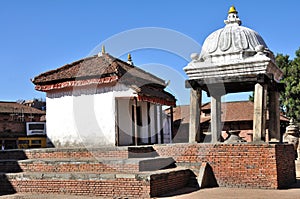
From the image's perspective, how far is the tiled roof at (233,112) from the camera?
2906 cm

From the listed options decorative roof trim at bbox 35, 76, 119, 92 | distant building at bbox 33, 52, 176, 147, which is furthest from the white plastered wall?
decorative roof trim at bbox 35, 76, 119, 92

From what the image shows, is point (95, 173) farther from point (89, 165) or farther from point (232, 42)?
point (232, 42)

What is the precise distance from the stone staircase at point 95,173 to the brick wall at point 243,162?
1.68ft

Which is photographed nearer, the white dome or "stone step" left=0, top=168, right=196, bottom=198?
"stone step" left=0, top=168, right=196, bottom=198

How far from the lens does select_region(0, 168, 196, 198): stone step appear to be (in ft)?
31.7

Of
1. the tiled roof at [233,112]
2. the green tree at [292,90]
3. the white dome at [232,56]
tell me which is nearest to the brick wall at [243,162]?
the white dome at [232,56]

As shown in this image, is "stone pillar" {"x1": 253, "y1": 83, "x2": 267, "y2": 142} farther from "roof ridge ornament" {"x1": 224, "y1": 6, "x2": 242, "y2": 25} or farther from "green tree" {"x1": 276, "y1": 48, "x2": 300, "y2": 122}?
"green tree" {"x1": 276, "y1": 48, "x2": 300, "y2": 122}

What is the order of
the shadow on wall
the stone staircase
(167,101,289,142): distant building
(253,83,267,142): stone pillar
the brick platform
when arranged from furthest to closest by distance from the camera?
(167,101,289,142): distant building
the shadow on wall
(253,83,267,142): stone pillar
the brick platform
the stone staircase

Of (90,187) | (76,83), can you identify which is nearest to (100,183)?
(90,187)

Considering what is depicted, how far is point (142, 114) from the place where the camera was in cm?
A: 1789

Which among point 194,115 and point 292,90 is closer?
point 194,115

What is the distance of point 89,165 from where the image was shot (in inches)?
443

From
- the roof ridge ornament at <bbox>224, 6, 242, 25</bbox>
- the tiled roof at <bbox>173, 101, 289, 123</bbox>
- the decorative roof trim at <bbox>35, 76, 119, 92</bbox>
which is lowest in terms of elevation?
the tiled roof at <bbox>173, 101, 289, 123</bbox>

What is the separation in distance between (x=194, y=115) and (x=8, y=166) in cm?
615
